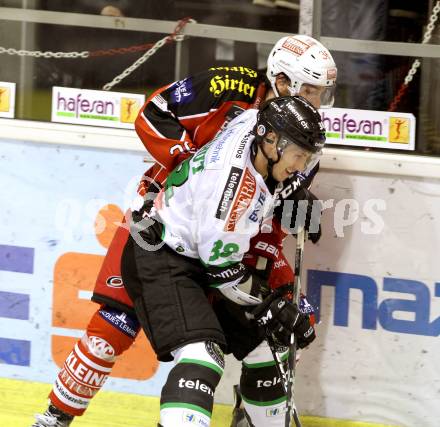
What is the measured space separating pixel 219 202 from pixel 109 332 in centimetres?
81

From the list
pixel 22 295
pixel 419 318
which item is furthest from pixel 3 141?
pixel 419 318

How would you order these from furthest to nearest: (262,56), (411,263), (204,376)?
(262,56)
(411,263)
(204,376)

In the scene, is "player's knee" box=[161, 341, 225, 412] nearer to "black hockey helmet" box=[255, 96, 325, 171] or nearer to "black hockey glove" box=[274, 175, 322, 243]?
"black hockey helmet" box=[255, 96, 325, 171]

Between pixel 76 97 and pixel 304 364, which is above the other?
pixel 76 97

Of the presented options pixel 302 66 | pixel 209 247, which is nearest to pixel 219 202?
pixel 209 247

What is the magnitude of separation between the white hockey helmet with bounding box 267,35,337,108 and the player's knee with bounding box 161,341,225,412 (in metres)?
0.96

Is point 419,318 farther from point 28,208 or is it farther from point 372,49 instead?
point 28,208

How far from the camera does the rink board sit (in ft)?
11.8

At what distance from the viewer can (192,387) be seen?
2668 mm

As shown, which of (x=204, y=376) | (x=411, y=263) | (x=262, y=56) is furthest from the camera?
(x=262, y=56)

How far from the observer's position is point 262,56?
12.6ft

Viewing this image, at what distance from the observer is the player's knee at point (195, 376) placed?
2.66 meters

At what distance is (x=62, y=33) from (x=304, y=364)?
5.41 ft

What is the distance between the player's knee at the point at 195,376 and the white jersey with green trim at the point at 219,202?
0.25 m
